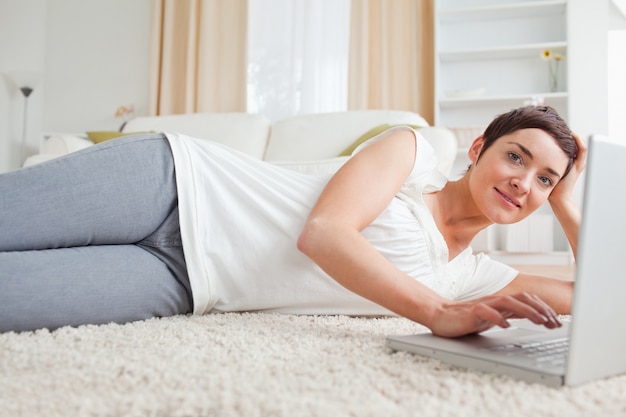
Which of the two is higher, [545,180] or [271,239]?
[545,180]

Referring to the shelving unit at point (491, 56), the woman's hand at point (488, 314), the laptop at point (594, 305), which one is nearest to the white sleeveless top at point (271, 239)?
the woman's hand at point (488, 314)

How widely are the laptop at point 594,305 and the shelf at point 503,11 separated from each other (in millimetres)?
3944

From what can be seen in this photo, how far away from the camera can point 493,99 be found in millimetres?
4285

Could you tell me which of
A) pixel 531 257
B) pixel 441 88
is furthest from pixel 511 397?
pixel 441 88

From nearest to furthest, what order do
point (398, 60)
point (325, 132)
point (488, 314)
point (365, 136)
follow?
point (488, 314), point (365, 136), point (325, 132), point (398, 60)

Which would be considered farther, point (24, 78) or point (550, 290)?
point (24, 78)

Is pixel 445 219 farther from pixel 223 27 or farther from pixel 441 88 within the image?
pixel 223 27

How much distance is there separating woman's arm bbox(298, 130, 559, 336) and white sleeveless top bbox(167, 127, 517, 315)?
0.10 meters

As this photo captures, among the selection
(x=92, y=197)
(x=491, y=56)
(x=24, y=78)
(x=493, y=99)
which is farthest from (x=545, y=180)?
(x=24, y=78)

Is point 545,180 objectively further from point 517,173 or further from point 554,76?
point 554,76

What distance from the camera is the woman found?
114 cm

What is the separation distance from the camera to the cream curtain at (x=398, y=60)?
451 cm

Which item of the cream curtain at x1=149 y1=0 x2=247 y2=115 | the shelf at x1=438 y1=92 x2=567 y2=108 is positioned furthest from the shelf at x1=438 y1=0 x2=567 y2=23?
the cream curtain at x1=149 y1=0 x2=247 y2=115

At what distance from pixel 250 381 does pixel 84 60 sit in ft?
16.8
